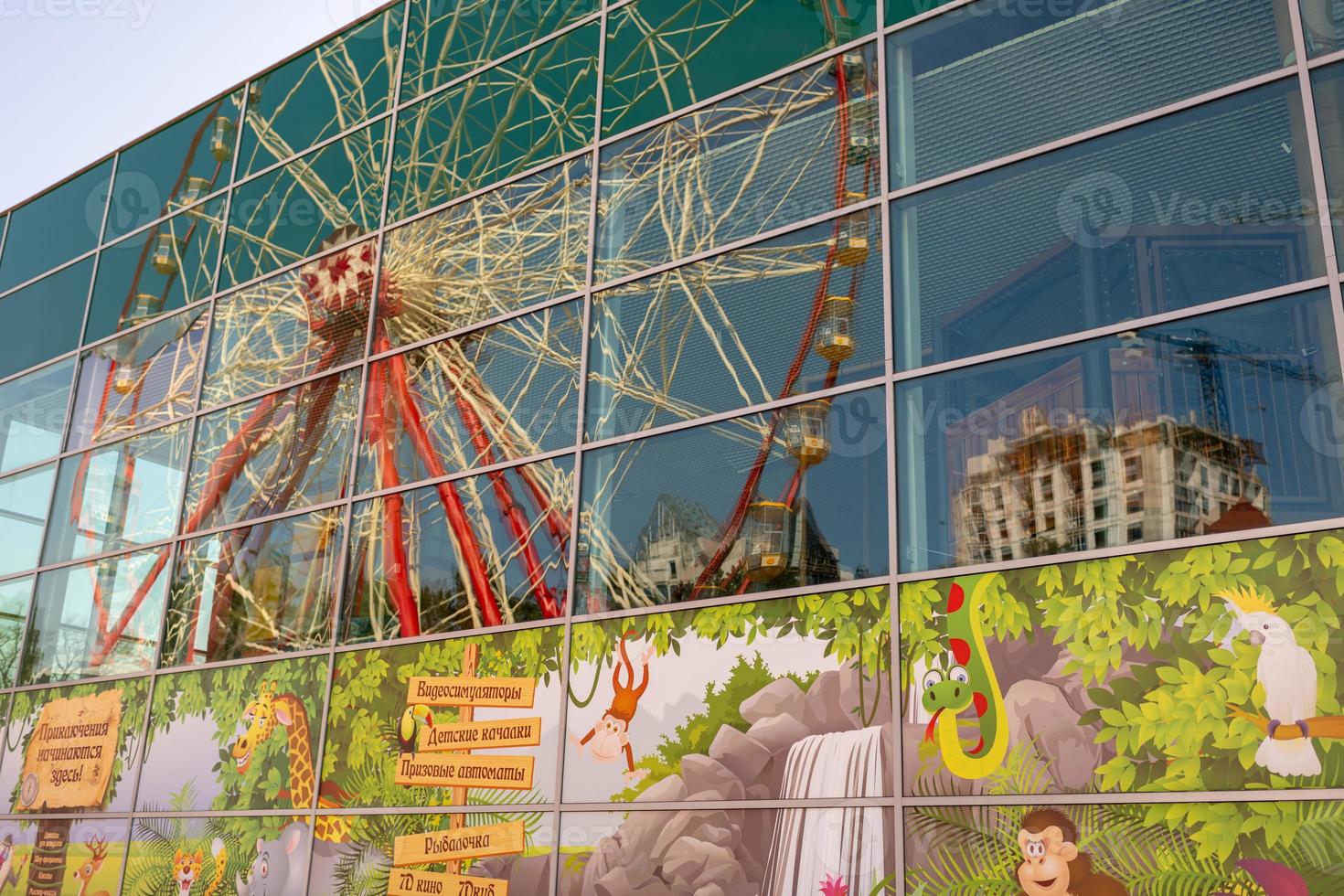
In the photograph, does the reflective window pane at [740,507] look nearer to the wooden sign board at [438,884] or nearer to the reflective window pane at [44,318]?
the wooden sign board at [438,884]

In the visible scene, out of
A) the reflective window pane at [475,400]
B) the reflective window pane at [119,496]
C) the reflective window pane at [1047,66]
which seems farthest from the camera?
the reflective window pane at [119,496]

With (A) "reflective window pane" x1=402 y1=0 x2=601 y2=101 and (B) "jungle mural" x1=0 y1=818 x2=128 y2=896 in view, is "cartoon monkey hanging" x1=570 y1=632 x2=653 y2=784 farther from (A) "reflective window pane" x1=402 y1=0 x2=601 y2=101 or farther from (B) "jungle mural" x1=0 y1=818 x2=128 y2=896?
(A) "reflective window pane" x1=402 y1=0 x2=601 y2=101

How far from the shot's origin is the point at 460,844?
33.0 ft

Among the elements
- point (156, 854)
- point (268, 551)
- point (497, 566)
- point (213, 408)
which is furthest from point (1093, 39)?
point (156, 854)

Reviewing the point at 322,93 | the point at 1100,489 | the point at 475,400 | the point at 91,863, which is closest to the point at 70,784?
the point at 91,863

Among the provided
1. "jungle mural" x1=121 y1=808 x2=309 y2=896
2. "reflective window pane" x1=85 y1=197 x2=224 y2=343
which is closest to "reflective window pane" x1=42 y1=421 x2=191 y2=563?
"reflective window pane" x1=85 y1=197 x2=224 y2=343

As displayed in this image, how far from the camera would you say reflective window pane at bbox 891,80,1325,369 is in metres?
7.74

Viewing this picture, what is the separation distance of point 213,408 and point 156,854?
15.5 ft

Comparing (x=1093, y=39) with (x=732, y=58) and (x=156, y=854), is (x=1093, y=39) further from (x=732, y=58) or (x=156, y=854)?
(x=156, y=854)

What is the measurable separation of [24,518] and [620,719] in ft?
33.4

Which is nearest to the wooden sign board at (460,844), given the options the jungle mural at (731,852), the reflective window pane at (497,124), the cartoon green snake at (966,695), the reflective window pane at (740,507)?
the jungle mural at (731,852)

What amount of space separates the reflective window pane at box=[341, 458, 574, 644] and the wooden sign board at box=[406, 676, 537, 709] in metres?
0.47

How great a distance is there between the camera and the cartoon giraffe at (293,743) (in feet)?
36.2

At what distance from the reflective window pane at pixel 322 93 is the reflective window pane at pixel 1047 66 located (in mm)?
6438
